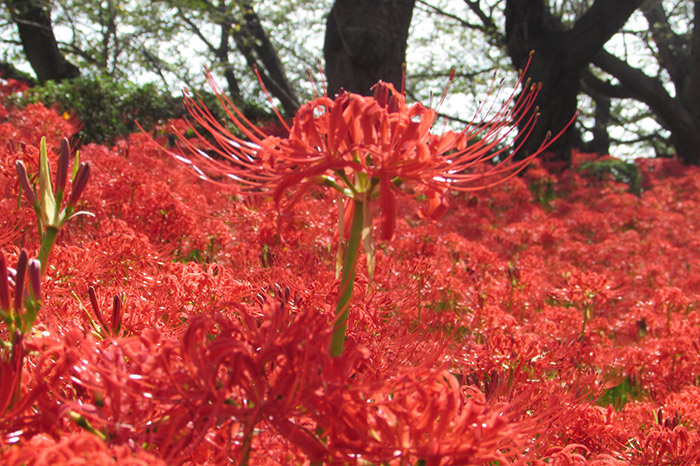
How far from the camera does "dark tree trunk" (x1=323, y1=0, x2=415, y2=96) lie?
6.90 metres

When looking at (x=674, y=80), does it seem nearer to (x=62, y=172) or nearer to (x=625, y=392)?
(x=625, y=392)

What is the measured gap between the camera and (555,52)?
895 centimetres

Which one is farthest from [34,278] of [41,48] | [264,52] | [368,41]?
[41,48]

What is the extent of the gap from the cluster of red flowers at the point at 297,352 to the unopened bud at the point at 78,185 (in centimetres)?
19

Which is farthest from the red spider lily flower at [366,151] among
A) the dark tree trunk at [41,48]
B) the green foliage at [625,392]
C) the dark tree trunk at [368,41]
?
the dark tree trunk at [41,48]

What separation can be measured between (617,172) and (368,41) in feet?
16.8

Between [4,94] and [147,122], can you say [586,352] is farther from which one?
[4,94]

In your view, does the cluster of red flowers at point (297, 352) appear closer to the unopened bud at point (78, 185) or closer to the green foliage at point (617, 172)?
the unopened bud at point (78, 185)

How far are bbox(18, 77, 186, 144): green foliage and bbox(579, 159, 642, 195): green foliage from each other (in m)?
6.76

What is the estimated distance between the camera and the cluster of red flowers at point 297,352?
2.26 ft

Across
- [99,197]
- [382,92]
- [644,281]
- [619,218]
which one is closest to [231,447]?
[382,92]

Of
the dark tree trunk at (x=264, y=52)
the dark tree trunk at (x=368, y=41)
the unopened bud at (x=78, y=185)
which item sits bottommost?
the unopened bud at (x=78, y=185)

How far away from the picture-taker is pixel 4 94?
5.91 meters

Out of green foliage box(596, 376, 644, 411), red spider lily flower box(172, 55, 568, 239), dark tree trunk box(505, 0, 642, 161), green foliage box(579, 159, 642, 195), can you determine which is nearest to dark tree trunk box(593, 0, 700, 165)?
dark tree trunk box(505, 0, 642, 161)
